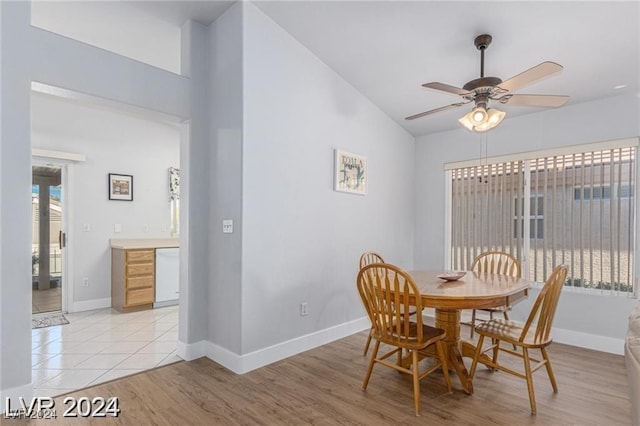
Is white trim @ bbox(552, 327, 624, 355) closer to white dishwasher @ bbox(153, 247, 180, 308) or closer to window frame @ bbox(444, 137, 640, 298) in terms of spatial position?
window frame @ bbox(444, 137, 640, 298)

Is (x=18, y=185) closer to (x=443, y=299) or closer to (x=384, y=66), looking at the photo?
(x=443, y=299)

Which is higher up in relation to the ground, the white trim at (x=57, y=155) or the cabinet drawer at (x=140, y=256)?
the white trim at (x=57, y=155)

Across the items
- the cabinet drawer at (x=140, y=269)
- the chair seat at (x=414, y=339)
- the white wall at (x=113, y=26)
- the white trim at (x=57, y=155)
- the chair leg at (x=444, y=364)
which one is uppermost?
the white wall at (x=113, y=26)

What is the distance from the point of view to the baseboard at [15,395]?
83.2 inches

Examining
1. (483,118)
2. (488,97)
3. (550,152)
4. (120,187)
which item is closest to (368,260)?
(483,118)

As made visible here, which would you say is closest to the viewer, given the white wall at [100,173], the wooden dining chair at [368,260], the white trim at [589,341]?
the wooden dining chair at [368,260]

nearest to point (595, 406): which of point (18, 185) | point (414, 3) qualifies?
point (414, 3)

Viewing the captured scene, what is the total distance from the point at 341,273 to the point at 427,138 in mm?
2330

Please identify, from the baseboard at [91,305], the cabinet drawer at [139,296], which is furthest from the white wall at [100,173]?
the cabinet drawer at [139,296]

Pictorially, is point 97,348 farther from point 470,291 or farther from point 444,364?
point 470,291

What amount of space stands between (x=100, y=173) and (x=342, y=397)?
437cm

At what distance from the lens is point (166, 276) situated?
4848 mm

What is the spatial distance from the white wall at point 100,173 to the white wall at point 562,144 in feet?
13.2

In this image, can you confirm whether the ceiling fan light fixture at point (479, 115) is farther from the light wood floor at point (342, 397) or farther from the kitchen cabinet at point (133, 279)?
the kitchen cabinet at point (133, 279)
